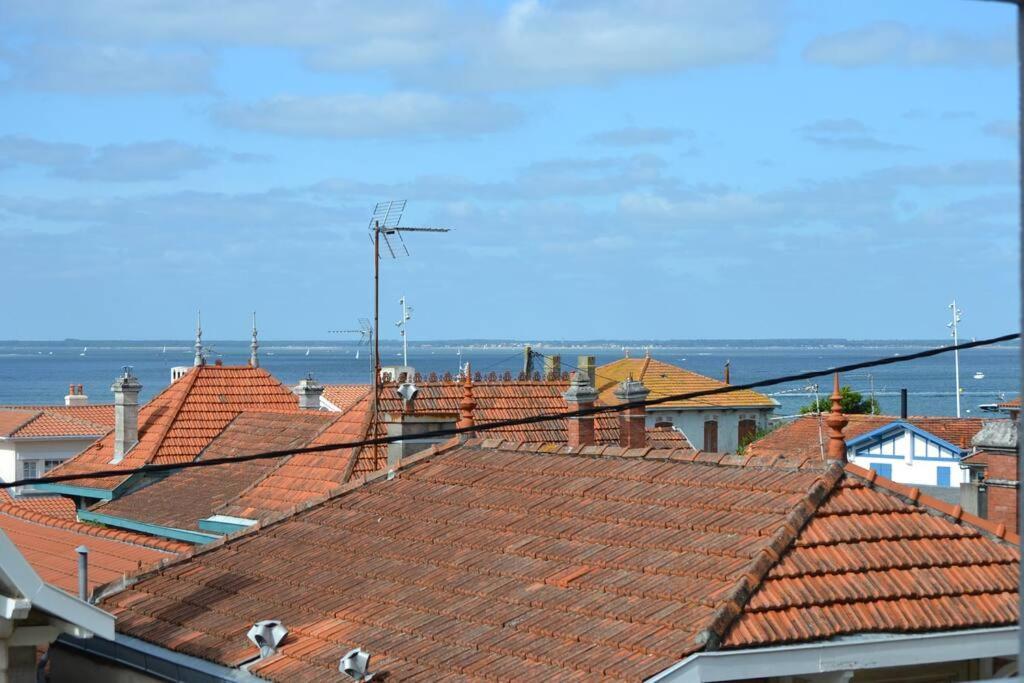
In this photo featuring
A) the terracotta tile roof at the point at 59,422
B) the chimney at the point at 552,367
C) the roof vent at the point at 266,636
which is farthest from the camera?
the terracotta tile roof at the point at 59,422

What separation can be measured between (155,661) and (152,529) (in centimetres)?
1333

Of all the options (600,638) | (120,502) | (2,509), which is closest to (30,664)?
(600,638)

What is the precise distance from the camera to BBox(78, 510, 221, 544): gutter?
2434cm

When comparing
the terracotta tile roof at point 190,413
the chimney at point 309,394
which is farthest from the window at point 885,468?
the terracotta tile roof at point 190,413

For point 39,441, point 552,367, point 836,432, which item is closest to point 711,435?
point 39,441

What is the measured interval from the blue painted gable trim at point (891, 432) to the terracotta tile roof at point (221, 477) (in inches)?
936

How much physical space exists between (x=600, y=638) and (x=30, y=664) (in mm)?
3887

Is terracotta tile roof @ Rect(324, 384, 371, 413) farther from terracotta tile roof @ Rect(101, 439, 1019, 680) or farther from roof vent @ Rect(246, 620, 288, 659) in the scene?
roof vent @ Rect(246, 620, 288, 659)

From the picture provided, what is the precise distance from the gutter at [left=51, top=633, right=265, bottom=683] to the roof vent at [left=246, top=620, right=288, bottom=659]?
0.27m

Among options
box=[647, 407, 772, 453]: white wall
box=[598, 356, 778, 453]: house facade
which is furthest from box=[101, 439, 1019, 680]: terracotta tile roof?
box=[647, 407, 772, 453]: white wall

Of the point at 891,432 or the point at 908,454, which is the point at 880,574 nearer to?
the point at 908,454

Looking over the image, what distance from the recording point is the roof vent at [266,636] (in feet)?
40.7

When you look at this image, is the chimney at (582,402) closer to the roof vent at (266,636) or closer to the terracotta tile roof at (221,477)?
the terracotta tile roof at (221,477)

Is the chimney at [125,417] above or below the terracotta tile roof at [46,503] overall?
above
